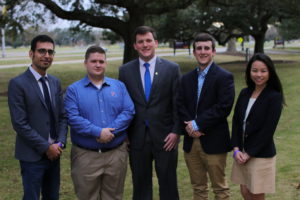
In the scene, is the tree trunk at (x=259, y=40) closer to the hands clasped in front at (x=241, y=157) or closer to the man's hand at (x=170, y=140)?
the man's hand at (x=170, y=140)

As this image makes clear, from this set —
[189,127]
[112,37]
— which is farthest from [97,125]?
[112,37]

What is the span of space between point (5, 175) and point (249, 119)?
3.98 meters

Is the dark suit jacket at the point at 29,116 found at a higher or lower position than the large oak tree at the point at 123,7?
lower

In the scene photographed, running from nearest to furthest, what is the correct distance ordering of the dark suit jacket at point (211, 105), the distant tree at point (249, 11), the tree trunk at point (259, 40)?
the dark suit jacket at point (211, 105)
the distant tree at point (249, 11)
the tree trunk at point (259, 40)

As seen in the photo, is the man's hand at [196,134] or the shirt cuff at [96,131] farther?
the man's hand at [196,134]

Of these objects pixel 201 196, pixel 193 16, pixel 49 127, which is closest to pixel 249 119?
pixel 201 196

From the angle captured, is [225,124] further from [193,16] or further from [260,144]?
[193,16]

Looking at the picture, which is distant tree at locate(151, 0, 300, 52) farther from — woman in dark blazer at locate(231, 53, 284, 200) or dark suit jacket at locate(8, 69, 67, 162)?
dark suit jacket at locate(8, 69, 67, 162)

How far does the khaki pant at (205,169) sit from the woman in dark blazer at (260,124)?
297mm

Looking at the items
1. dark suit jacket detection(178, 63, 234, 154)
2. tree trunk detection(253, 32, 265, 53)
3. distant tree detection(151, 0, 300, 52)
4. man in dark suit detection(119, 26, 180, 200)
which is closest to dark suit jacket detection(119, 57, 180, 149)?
man in dark suit detection(119, 26, 180, 200)

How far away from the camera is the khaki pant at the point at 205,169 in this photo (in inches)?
151

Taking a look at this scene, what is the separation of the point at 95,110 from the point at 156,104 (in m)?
0.68

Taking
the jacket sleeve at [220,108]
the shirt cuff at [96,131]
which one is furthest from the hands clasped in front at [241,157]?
the shirt cuff at [96,131]

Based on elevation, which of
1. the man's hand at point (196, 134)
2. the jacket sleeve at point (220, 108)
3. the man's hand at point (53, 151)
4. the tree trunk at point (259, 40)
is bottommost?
the man's hand at point (53, 151)
